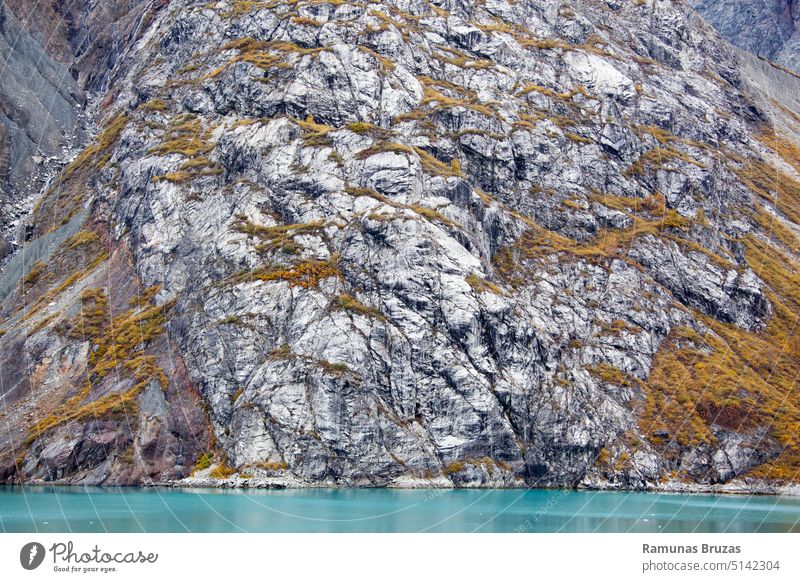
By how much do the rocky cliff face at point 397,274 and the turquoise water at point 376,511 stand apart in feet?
27.7

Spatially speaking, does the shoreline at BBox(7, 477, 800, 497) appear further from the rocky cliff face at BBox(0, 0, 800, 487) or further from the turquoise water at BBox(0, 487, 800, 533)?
the turquoise water at BBox(0, 487, 800, 533)

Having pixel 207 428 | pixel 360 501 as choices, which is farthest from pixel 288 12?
pixel 360 501

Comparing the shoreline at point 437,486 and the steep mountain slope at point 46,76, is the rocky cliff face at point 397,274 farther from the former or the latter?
the steep mountain slope at point 46,76

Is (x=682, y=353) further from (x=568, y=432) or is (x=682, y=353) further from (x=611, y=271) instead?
(x=568, y=432)

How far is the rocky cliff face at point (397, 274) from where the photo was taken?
3799 inches

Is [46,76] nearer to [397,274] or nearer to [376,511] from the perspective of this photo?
[397,274]

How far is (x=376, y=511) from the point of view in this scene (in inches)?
2837
